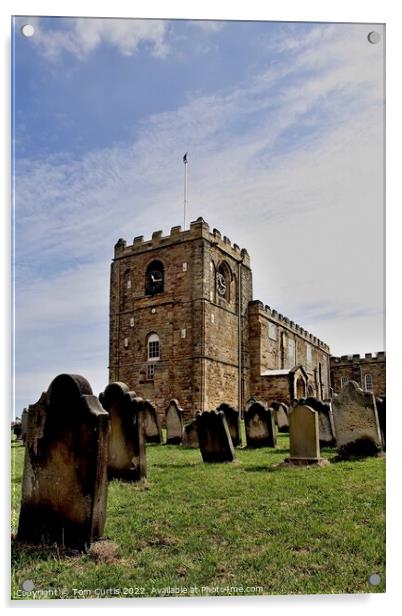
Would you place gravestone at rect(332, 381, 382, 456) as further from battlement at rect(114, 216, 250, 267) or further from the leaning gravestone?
the leaning gravestone

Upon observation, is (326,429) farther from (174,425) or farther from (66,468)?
(66,468)

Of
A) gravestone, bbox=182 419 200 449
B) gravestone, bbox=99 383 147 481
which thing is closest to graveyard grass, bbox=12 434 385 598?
gravestone, bbox=99 383 147 481

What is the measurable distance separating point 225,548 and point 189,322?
11.3m

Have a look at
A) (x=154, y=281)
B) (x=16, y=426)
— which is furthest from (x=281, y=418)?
(x=16, y=426)

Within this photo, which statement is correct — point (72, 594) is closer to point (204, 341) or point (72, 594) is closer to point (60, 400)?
point (60, 400)

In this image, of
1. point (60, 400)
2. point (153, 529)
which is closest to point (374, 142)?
point (60, 400)

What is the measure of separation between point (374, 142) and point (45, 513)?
4.68 meters

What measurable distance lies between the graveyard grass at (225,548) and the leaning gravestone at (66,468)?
0.55 feet

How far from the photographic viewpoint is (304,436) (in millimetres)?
8250

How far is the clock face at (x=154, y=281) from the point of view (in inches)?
392

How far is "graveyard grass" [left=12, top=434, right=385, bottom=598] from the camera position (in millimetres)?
4266

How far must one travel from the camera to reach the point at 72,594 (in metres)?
4.28

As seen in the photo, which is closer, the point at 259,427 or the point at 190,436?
the point at 259,427
